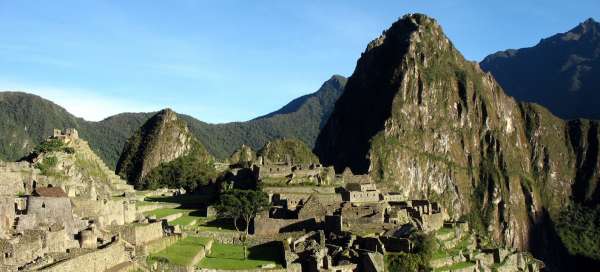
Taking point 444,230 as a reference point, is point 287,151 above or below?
above

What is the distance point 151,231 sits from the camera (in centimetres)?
3838

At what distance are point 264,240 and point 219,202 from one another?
1064 cm

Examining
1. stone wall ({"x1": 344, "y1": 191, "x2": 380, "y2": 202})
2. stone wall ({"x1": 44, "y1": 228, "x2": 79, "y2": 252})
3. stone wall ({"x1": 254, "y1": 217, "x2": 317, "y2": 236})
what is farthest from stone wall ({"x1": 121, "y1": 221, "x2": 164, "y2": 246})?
stone wall ({"x1": 344, "y1": 191, "x2": 380, "y2": 202})

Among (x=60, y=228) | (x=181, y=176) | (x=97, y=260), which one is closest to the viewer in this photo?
(x=97, y=260)

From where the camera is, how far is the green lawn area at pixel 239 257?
3782cm

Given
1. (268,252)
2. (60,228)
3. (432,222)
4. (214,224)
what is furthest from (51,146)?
(432,222)

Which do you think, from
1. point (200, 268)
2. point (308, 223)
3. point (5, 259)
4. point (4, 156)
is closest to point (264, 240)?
point (308, 223)

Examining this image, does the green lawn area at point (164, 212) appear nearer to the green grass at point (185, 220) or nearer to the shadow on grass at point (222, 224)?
the green grass at point (185, 220)

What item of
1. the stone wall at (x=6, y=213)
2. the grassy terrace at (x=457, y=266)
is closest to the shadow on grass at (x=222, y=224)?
the grassy terrace at (x=457, y=266)

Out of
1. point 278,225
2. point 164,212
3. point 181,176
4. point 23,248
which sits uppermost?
point 181,176

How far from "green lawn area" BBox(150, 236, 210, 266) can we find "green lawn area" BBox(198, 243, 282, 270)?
77 centimetres

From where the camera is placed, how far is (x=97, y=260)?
1072 inches

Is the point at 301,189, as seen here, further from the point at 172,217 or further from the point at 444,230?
the point at 172,217

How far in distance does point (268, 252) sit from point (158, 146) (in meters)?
97.3
